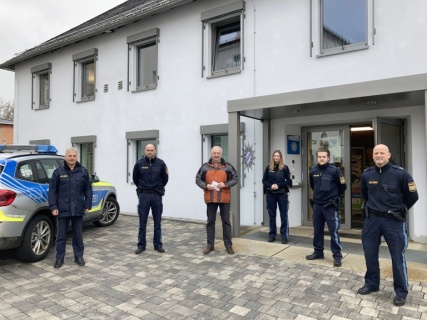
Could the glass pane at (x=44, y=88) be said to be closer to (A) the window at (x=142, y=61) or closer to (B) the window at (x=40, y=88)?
(B) the window at (x=40, y=88)

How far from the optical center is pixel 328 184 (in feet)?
16.6

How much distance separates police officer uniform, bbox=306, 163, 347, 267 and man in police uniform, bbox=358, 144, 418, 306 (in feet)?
3.17

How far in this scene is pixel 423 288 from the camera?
413 cm

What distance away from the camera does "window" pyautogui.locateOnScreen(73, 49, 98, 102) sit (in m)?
11.5

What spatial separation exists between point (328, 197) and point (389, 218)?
4.23 ft

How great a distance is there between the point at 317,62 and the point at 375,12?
4.44ft

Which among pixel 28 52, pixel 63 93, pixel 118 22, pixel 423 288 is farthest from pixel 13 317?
pixel 28 52

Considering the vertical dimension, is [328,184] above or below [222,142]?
below

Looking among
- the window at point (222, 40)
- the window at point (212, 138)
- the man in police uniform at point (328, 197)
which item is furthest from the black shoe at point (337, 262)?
the window at point (222, 40)

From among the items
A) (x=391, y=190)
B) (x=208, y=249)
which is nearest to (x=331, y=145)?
(x=208, y=249)

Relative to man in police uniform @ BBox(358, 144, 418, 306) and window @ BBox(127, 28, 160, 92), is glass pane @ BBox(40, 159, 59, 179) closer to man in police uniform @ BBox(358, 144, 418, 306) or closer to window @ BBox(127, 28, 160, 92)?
window @ BBox(127, 28, 160, 92)

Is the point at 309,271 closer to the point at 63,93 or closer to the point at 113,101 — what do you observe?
the point at 113,101

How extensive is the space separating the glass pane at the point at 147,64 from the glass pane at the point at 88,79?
2.18 meters

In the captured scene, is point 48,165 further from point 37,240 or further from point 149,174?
point 149,174
